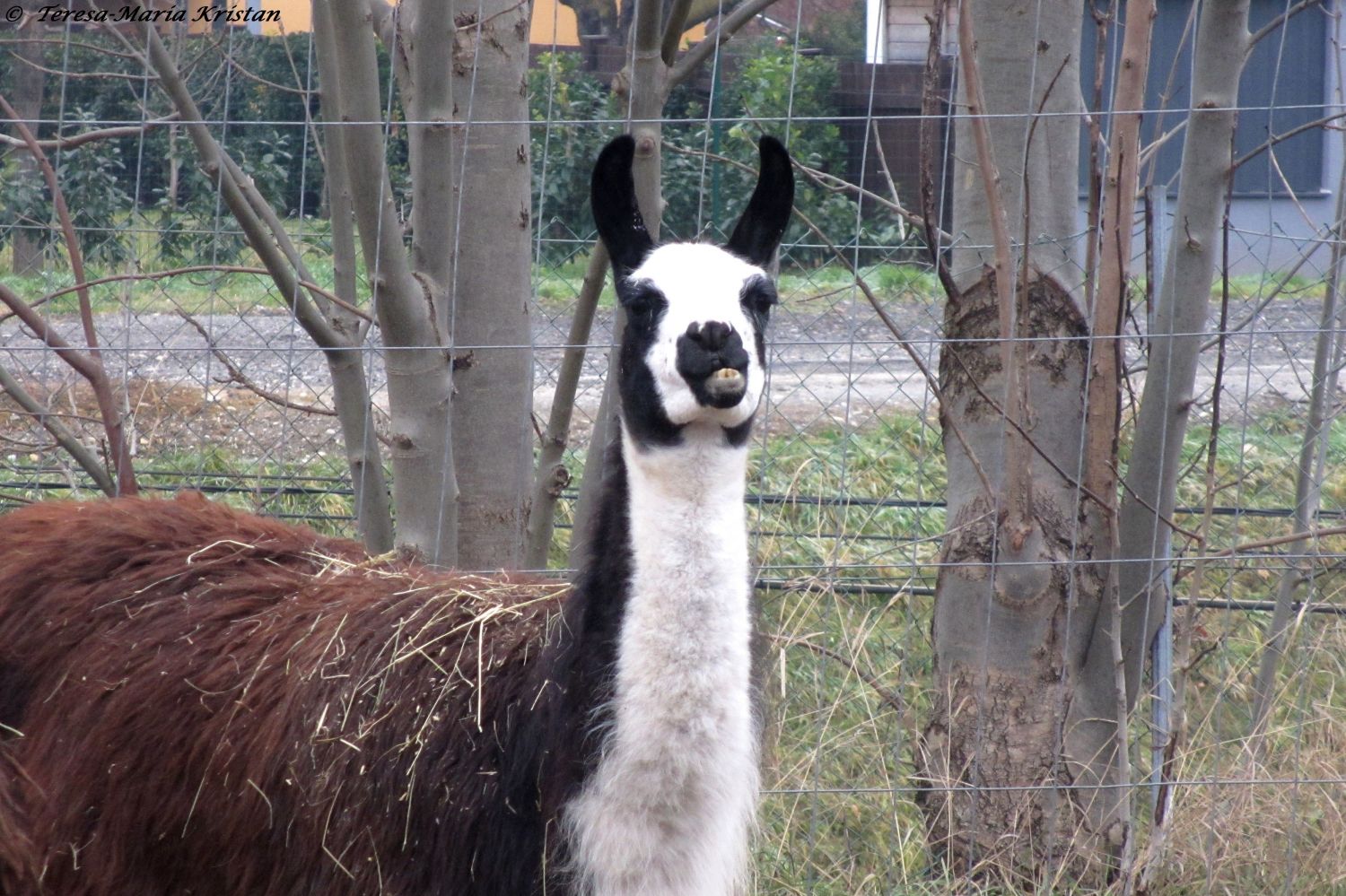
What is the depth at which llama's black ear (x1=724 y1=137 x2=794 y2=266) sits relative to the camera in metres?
2.70

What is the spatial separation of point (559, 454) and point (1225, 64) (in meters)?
1.99

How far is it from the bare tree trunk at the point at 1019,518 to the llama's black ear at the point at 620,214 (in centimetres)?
115

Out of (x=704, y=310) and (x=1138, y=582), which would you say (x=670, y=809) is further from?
(x=1138, y=582)

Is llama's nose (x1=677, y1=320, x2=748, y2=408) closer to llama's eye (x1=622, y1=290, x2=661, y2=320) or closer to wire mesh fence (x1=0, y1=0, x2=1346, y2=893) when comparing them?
llama's eye (x1=622, y1=290, x2=661, y2=320)

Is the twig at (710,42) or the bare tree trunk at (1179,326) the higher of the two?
the twig at (710,42)

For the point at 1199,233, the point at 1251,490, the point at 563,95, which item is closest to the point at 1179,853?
the point at 1199,233

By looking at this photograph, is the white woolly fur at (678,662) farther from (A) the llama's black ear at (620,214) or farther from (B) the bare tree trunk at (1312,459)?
(B) the bare tree trunk at (1312,459)

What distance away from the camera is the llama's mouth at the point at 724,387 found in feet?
7.54

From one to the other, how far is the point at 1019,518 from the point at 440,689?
160cm

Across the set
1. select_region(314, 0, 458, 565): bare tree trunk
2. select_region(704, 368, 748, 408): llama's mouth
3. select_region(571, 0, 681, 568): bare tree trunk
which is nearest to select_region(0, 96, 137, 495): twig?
select_region(314, 0, 458, 565): bare tree trunk

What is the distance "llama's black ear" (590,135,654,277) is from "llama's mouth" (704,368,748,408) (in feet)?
1.42

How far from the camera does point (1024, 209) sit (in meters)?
3.22

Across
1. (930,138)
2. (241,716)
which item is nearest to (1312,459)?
(930,138)

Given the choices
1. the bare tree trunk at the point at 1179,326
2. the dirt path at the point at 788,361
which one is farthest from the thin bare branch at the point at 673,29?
the dirt path at the point at 788,361
